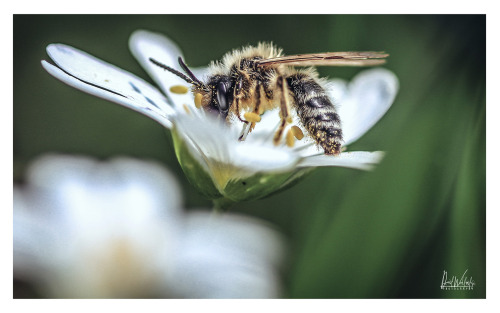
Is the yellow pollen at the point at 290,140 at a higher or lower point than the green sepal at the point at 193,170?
higher

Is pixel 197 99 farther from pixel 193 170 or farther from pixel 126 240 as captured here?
pixel 126 240

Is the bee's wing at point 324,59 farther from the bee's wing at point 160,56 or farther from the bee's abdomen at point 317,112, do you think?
the bee's wing at point 160,56

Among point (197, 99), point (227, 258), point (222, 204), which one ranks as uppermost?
point (197, 99)

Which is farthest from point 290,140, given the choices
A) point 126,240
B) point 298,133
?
point 126,240

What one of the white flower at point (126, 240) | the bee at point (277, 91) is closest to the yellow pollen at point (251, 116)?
the bee at point (277, 91)

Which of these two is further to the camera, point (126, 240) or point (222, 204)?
point (126, 240)

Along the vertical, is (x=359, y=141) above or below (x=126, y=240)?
above

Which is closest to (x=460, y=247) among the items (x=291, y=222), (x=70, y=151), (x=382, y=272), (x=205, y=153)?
(x=382, y=272)
